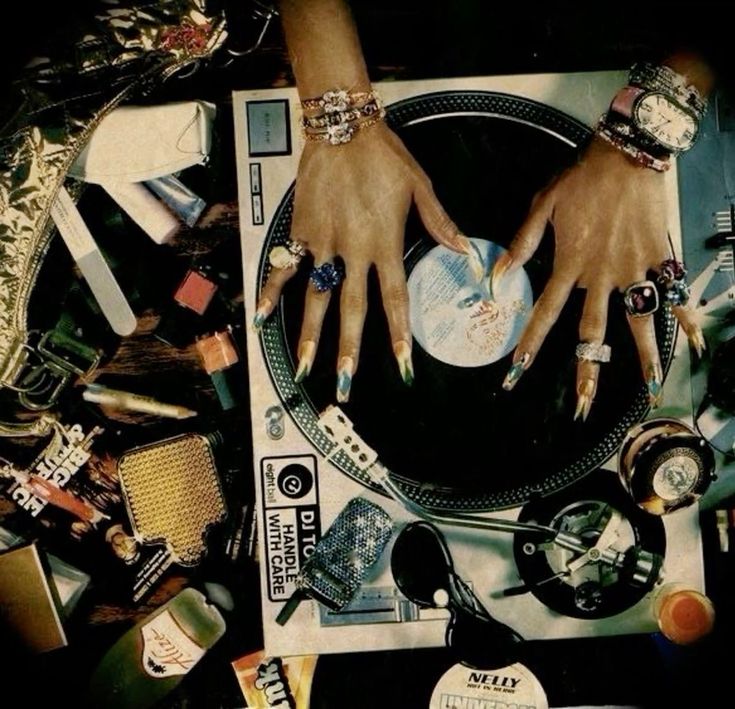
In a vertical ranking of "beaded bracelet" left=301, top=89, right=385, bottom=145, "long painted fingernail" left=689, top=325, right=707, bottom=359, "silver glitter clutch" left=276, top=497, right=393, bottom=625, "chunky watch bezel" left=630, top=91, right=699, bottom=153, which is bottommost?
"silver glitter clutch" left=276, top=497, right=393, bottom=625

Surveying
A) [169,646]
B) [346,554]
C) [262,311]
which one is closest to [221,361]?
[262,311]

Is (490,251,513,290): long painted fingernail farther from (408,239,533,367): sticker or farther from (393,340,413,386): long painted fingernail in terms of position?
(393,340,413,386): long painted fingernail

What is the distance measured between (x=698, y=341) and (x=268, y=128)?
0.71m

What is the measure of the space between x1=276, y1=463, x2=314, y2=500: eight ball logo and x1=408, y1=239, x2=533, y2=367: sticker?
10.3 inches

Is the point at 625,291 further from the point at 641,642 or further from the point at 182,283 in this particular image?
the point at 182,283

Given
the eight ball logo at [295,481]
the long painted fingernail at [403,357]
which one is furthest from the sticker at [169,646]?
the long painted fingernail at [403,357]

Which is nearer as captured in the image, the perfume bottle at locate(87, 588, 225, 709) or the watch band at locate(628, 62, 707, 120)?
the watch band at locate(628, 62, 707, 120)

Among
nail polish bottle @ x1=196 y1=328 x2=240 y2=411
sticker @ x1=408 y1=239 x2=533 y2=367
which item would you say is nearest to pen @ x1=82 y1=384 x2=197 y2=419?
nail polish bottle @ x1=196 y1=328 x2=240 y2=411

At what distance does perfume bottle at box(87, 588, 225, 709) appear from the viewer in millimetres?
1233

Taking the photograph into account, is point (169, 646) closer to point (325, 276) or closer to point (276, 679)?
point (276, 679)

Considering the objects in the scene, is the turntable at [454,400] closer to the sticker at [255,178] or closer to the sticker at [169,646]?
the sticker at [255,178]

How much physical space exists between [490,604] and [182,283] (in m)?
0.67

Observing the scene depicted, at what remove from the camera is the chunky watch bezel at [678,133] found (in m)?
1.12

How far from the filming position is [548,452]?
1.18 meters
